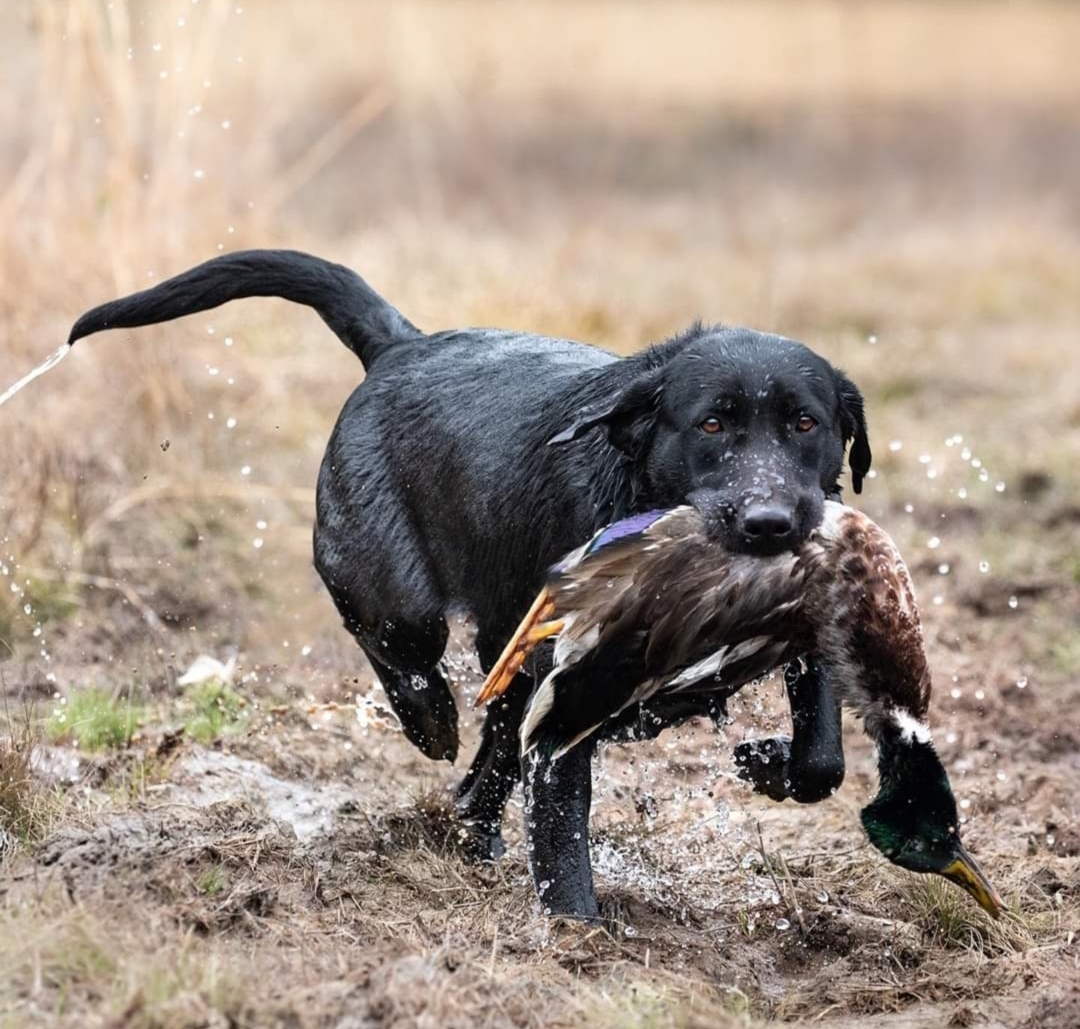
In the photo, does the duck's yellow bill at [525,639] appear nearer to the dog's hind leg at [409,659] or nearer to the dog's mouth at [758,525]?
the dog's mouth at [758,525]

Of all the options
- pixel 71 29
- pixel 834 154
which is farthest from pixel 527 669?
pixel 834 154

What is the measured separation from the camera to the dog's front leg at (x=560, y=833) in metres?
4.10

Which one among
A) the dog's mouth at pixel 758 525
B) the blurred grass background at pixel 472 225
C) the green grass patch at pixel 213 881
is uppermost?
the dog's mouth at pixel 758 525

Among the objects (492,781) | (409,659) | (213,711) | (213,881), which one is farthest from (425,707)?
(213,881)

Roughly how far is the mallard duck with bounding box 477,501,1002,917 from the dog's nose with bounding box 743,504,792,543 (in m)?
0.06

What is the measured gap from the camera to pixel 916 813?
12.7ft

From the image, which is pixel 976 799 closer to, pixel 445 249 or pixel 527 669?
pixel 527 669

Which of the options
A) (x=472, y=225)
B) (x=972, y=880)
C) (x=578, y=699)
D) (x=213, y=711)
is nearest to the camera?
(x=578, y=699)

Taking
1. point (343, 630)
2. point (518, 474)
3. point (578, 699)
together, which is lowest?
point (343, 630)

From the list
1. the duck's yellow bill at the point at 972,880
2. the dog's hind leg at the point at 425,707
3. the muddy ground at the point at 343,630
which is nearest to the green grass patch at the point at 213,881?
the muddy ground at the point at 343,630

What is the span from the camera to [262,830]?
4.41 m

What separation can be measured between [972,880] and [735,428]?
3.64 ft

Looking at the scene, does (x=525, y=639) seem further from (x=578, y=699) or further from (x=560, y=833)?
(x=560, y=833)

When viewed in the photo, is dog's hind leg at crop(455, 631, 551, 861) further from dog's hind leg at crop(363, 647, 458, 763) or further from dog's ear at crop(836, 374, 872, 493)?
dog's ear at crop(836, 374, 872, 493)
